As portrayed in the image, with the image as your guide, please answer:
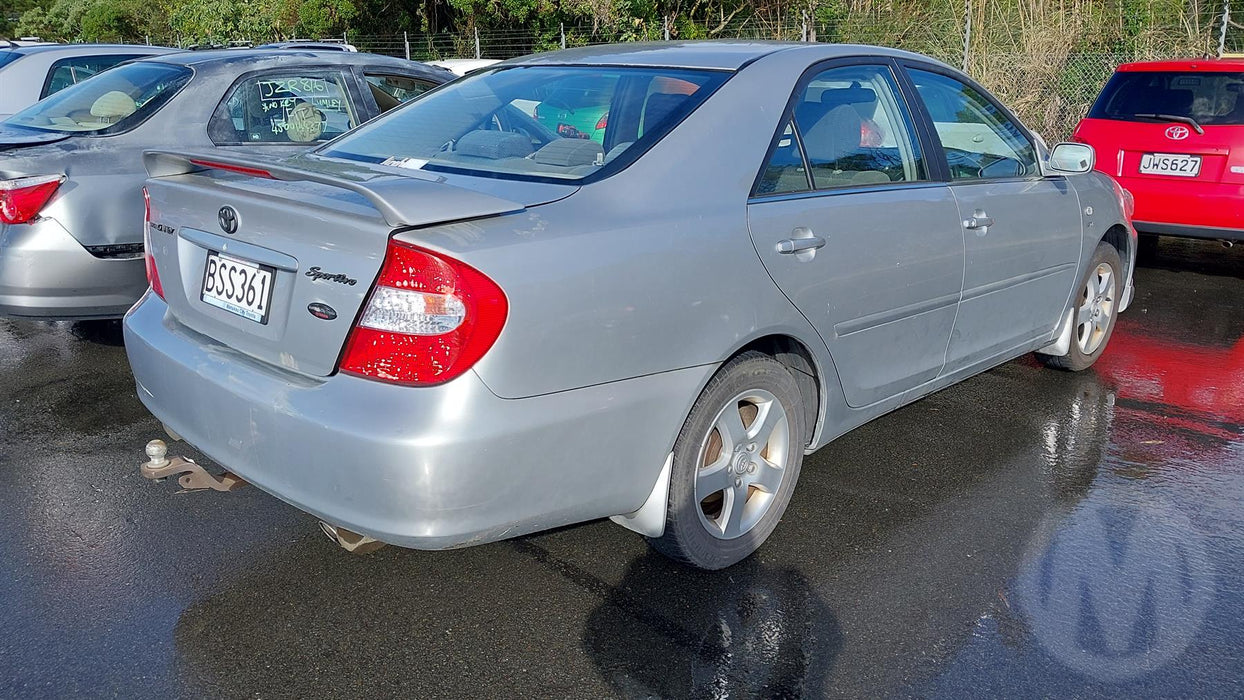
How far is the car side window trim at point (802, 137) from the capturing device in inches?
125

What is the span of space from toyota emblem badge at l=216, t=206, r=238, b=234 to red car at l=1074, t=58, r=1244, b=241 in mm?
6663

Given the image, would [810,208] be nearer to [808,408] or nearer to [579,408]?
[808,408]

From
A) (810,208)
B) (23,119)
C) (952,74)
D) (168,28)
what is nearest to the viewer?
(810,208)

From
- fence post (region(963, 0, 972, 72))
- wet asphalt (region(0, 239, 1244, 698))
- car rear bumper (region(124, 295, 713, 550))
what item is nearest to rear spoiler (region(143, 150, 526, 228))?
car rear bumper (region(124, 295, 713, 550))

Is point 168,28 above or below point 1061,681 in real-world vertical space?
above

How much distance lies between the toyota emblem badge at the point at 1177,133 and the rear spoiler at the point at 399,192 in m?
6.16

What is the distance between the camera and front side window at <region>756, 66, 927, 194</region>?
3.29m

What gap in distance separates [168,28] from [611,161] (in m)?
39.0

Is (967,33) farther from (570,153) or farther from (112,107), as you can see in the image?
(570,153)

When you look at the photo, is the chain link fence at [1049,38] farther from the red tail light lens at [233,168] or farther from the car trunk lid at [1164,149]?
the red tail light lens at [233,168]

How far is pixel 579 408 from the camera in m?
2.60

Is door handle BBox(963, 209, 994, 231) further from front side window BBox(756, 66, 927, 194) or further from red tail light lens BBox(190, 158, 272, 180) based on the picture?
red tail light lens BBox(190, 158, 272, 180)

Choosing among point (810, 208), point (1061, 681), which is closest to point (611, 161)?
point (810, 208)
